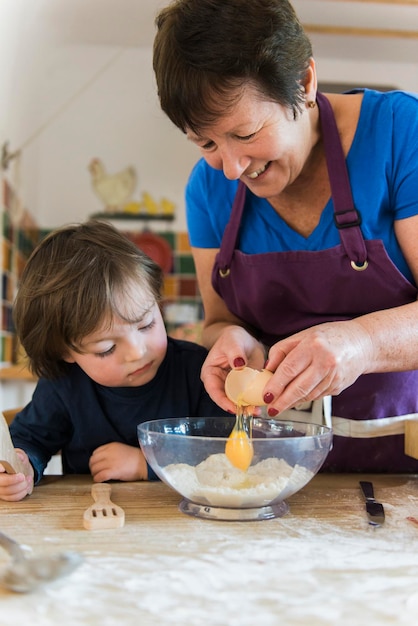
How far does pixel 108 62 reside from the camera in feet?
13.0

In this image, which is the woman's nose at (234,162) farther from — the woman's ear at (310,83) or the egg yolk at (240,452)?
the egg yolk at (240,452)

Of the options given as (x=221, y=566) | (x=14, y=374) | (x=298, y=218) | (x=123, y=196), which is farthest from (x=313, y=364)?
(x=123, y=196)

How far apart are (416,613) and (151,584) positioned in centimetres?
24

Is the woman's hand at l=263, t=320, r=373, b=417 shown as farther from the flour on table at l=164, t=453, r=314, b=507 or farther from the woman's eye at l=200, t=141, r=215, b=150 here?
the woman's eye at l=200, t=141, r=215, b=150

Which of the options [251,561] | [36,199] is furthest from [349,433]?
[36,199]

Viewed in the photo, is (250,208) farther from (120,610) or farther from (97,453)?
(120,610)

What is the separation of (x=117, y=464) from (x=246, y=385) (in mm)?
331

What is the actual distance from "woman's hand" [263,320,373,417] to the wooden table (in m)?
0.16

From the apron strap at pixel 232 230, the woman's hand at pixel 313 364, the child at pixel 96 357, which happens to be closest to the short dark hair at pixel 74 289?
the child at pixel 96 357

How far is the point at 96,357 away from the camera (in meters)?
1.26

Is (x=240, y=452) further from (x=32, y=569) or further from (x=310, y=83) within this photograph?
(x=310, y=83)

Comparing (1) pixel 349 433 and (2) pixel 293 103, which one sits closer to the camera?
(2) pixel 293 103

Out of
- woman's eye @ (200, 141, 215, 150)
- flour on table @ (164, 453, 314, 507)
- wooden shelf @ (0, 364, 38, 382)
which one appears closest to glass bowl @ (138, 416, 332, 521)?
flour on table @ (164, 453, 314, 507)

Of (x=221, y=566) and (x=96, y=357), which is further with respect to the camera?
(x=96, y=357)
